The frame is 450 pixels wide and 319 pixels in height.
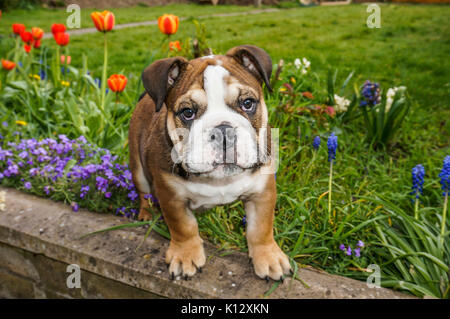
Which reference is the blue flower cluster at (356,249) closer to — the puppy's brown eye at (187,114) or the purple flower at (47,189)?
the puppy's brown eye at (187,114)

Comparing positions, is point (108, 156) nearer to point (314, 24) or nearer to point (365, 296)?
point (365, 296)

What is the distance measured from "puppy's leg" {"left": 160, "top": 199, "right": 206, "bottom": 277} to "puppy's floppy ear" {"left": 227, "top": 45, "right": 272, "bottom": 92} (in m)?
0.84

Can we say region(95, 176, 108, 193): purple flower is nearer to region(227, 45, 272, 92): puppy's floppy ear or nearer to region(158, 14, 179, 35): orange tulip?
region(227, 45, 272, 92): puppy's floppy ear

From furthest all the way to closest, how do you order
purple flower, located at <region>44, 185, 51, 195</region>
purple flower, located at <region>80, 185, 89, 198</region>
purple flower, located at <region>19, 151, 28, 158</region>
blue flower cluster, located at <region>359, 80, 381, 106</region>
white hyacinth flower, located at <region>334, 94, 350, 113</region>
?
white hyacinth flower, located at <region>334, 94, 350, 113</region> → blue flower cluster, located at <region>359, 80, 381, 106</region> → purple flower, located at <region>19, 151, 28, 158</region> → purple flower, located at <region>44, 185, 51, 195</region> → purple flower, located at <region>80, 185, 89, 198</region>

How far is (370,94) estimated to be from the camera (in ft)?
12.8

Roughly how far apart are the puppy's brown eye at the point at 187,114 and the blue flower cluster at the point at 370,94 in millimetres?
2378

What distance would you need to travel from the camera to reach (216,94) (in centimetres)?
198

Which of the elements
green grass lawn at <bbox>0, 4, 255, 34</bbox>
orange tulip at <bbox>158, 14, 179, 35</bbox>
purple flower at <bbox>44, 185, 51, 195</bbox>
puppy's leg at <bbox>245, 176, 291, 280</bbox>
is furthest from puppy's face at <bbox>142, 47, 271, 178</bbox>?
green grass lawn at <bbox>0, 4, 255, 34</bbox>

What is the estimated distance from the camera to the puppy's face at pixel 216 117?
74.4 inches

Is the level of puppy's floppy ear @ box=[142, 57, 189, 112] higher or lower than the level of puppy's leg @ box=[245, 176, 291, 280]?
higher

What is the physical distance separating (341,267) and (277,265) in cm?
46

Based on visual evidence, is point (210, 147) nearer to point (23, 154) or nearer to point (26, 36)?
point (23, 154)

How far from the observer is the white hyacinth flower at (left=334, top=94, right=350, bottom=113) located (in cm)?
408

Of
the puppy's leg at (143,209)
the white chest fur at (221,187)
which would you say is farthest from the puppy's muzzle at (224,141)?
the puppy's leg at (143,209)
